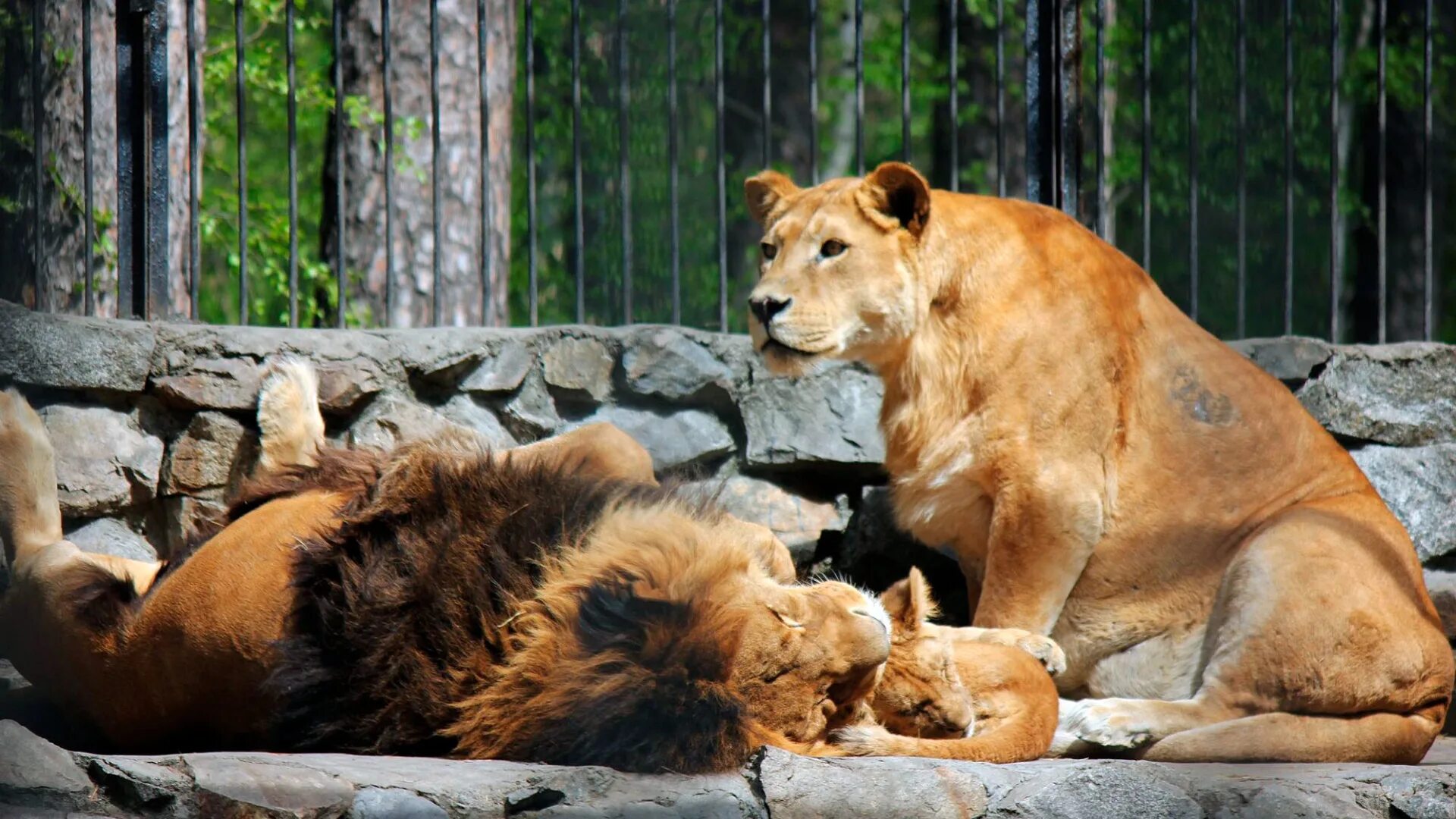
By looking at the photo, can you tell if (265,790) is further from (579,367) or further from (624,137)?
(624,137)

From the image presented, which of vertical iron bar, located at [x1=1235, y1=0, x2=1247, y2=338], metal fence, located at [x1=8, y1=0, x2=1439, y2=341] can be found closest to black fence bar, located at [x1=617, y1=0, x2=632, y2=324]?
metal fence, located at [x1=8, y1=0, x2=1439, y2=341]

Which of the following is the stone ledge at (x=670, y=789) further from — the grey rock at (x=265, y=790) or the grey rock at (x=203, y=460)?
the grey rock at (x=203, y=460)

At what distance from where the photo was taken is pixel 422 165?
862cm

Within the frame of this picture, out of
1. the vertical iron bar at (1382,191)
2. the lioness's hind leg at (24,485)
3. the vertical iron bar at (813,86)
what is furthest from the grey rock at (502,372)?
the vertical iron bar at (1382,191)

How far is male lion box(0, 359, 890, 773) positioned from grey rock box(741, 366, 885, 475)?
1.35 m

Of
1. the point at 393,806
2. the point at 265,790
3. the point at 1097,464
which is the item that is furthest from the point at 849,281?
the point at 265,790

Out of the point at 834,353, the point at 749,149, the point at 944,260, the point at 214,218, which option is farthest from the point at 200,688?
the point at 749,149

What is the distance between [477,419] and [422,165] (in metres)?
3.87

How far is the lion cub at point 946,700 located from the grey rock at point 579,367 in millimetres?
1933

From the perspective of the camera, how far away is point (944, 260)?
4.55 metres

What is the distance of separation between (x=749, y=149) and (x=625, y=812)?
12755mm

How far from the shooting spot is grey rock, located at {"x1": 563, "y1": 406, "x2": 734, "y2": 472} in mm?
5270

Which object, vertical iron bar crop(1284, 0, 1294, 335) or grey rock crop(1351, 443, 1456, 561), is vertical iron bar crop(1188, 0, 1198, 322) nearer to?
vertical iron bar crop(1284, 0, 1294, 335)

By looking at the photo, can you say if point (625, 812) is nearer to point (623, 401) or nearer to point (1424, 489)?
point (623, 401)
